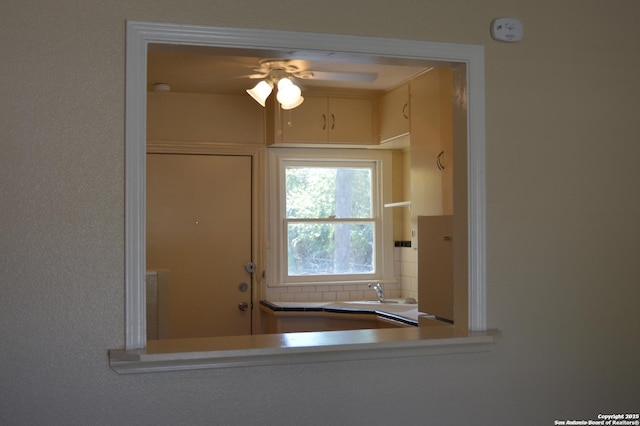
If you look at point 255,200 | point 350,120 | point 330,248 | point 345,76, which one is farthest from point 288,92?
point 330,248

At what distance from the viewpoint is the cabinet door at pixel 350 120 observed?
17.5 feet

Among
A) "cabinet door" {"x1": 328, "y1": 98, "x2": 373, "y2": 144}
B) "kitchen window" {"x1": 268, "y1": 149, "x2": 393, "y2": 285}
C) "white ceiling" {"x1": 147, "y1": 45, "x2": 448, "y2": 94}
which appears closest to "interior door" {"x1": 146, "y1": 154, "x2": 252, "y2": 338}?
"kitchen window" {"x1": 268, "y1": 149, "x2": 393, "y2": 285}

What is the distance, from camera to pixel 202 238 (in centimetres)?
530

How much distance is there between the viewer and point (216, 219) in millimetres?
5328

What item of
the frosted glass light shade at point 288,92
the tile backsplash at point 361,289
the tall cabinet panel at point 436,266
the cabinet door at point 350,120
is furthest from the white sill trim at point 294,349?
the cabinet door at point 350,120

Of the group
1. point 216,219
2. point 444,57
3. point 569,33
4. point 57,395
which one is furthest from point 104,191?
point 216,219

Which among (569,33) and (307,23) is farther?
(569,33)

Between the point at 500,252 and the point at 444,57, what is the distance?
79 cm

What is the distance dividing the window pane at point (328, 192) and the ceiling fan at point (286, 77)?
3.95ft

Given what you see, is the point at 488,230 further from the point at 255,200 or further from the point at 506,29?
the point at 255,200

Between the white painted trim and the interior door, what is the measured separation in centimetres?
281

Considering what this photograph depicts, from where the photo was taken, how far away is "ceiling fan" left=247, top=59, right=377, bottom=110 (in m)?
4.11

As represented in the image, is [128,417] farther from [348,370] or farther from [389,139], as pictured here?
[389,139]

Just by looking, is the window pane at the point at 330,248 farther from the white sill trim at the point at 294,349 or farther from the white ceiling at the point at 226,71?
the white sill trim at the point at 294,349
